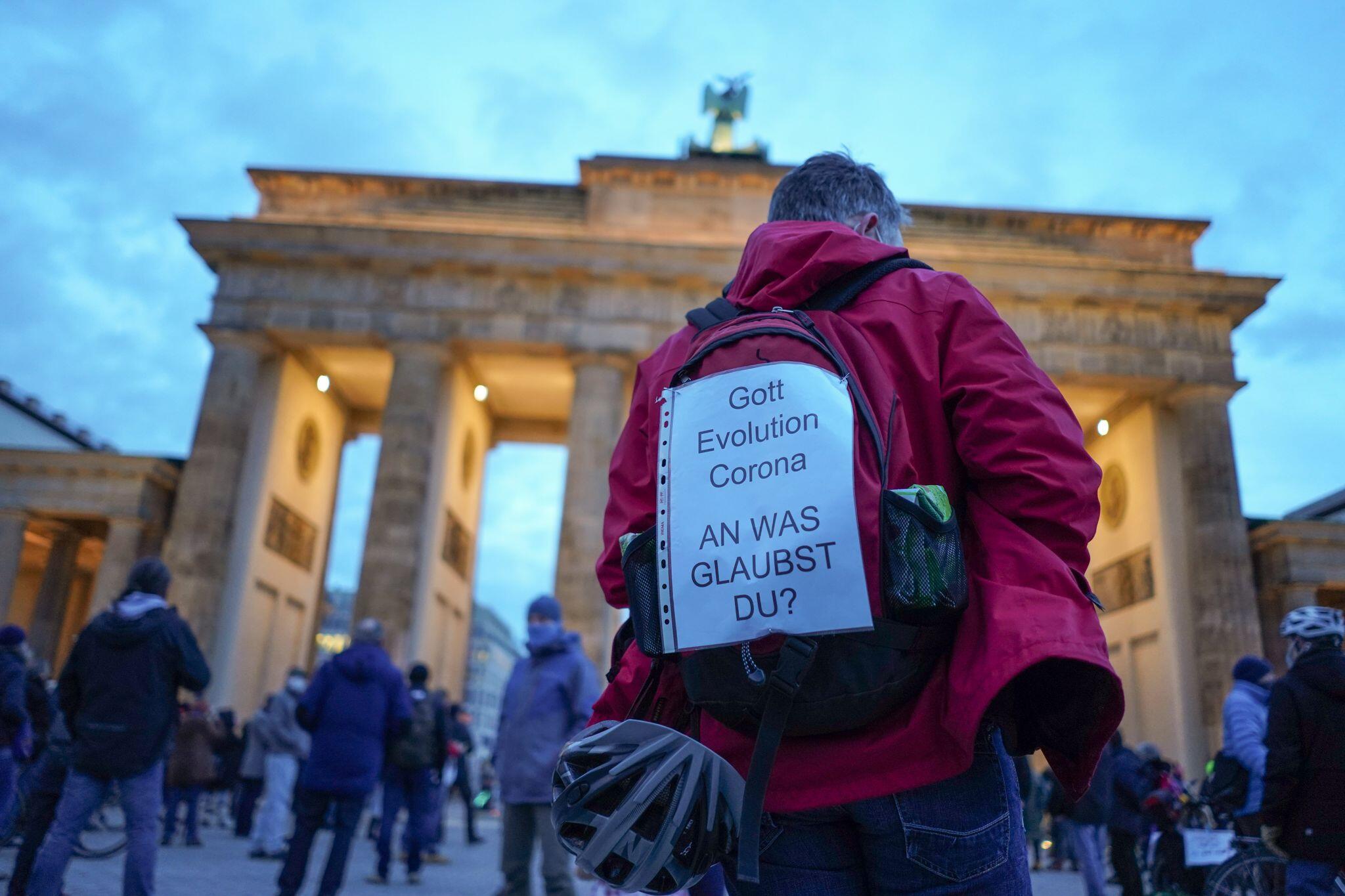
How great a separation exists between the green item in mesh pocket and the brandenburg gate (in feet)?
69.6

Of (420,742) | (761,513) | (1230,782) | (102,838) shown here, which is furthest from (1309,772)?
(102,838)

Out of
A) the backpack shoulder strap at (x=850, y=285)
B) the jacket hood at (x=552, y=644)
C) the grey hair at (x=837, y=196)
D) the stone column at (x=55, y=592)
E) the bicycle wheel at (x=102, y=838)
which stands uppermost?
the stone column at (x=55, y=592)

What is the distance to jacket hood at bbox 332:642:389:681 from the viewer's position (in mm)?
6812

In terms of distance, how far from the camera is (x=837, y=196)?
217 cm

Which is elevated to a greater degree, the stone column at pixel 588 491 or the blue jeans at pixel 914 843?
the stone column at pixel 588 491

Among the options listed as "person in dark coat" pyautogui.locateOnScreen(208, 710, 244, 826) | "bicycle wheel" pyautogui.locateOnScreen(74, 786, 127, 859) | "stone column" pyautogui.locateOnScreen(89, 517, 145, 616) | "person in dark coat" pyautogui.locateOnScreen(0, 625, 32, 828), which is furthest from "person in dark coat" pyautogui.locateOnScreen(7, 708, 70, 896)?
"stone column" pyautogui.locateOnScreen(89, 517, 145, 616)

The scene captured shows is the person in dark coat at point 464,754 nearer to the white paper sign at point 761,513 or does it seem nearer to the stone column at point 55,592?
the white paper sign at point 761,513

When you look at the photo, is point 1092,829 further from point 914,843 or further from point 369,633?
point 914,843

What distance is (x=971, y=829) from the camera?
5.44ft

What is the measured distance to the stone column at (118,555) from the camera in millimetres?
23953

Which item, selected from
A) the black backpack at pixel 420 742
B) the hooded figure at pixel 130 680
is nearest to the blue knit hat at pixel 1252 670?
the hooded figure at pixel 130 680

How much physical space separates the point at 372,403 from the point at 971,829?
102 feet

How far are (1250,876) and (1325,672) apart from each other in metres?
1.41

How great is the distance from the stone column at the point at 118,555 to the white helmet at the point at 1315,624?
24212mm
